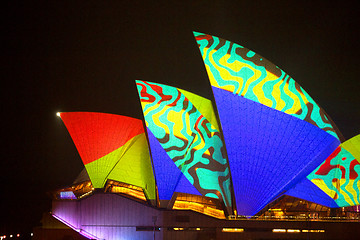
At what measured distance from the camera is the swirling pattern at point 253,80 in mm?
23156

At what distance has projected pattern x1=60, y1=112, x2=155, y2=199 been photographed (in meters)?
29.2

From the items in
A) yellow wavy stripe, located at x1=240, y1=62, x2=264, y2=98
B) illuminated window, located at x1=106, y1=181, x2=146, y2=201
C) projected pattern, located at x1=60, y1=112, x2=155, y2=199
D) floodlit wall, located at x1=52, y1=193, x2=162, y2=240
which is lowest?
floodlit wall, located at x1=52, y1=193, x2=162, y2=240

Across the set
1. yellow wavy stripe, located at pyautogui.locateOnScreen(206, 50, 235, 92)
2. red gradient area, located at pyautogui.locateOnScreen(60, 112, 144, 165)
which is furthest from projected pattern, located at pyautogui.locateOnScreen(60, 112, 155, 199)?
yellow wavy stripe, located at pyautogui.locateOnScreen(206, 50, 235, 92)

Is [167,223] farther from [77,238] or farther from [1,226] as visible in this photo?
[1,226]

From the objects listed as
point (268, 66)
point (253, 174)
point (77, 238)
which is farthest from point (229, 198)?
point (77, 238)

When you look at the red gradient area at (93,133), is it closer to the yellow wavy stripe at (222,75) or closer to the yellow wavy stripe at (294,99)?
the yellow wavy stripe at (222,75)

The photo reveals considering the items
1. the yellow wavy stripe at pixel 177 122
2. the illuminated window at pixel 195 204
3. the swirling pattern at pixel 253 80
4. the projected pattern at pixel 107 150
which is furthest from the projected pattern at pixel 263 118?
the projected pattern at pixel 107 150

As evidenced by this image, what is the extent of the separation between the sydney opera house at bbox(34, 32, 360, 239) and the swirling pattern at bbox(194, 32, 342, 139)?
0.06 m

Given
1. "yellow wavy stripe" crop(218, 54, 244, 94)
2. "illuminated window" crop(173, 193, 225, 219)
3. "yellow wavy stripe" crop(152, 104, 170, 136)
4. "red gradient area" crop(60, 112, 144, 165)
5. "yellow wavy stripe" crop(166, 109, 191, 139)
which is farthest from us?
"red gradient area" crop(60, 112, 144, 165)

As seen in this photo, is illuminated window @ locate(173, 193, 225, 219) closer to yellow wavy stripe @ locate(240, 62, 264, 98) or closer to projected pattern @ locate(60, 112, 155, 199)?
projected pattern @ locate(60, 112, 155, 199)

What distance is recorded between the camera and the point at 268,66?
77.5ft

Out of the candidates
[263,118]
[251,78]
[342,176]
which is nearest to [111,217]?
[263,118]

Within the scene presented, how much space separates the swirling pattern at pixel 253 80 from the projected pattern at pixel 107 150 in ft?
31.6

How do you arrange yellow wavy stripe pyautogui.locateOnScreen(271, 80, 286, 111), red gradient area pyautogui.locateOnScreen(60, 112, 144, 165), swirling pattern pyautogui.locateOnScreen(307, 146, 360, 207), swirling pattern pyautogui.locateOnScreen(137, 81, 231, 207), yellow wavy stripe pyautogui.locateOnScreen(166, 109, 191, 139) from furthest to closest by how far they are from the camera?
red gradient area pyautogui.locateOnScreen(60, 112, 144, 165) < swirling pattern pyautogui.locateOnScreen(307, 146, 360, 207) < yellow wavy stripe pyautogui.locateOnScreen(166, 109, 191, 139) < swirling pattern pyautogui.locateOnScreen(137, 81, 231, 207) < yellow wavy stripe pyautogui.locateOnScreen(271, 80, 286, 111)
